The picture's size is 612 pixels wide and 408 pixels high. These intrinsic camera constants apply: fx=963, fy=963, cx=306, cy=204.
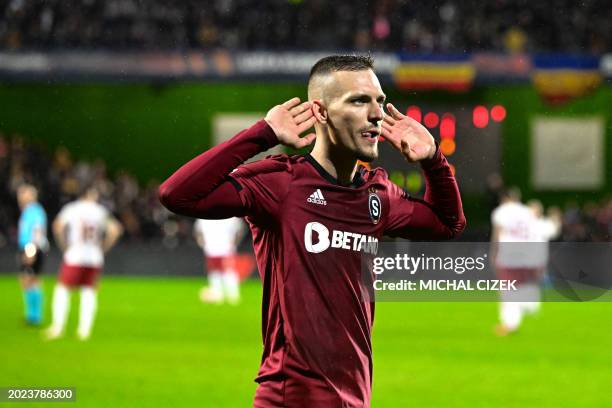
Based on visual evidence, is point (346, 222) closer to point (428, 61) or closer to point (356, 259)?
point (356, 259)

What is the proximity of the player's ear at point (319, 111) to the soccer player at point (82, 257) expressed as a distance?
8.80 meters

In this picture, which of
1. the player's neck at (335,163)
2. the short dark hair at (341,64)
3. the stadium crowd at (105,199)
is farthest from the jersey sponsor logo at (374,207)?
the stadium crowd at (105,199)

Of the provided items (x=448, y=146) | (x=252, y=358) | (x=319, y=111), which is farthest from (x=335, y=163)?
(x=448, y=146)

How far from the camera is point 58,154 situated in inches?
947

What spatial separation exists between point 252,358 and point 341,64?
26.0 ft

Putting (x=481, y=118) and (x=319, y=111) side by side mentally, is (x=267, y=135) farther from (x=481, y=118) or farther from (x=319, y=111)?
(x=481, y=118)

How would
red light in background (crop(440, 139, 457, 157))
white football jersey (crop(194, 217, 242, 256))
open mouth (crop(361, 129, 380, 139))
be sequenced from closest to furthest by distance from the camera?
open mouth (crop(361, 129, 380, 139)) < red light in background (crop(440, 139, 457, 157)) < white football jersey (crop(194, 217, 242, 256))

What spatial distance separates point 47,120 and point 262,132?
22.7 meters

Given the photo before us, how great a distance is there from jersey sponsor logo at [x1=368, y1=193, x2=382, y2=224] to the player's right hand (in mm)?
372

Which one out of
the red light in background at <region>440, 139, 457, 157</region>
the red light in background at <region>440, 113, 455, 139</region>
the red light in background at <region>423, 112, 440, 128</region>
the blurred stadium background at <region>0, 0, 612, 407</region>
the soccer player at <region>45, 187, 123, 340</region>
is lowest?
the soccer player at <region>45, 187, 123, 340</region>

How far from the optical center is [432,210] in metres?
3.65

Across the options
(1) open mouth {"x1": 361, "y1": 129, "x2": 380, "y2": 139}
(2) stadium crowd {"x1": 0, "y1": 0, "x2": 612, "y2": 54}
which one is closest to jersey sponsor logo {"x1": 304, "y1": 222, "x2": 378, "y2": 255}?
(1) open mouth {"x1": 361, "y1": 129, "x2": 380, "y2": 139}

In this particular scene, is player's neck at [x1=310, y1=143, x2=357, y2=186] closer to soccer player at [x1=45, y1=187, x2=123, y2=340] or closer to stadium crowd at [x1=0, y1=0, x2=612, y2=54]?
soccer player at [x1=45, y1=187, x2=123, y2=340]

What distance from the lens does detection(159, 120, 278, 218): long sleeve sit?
3.12m
